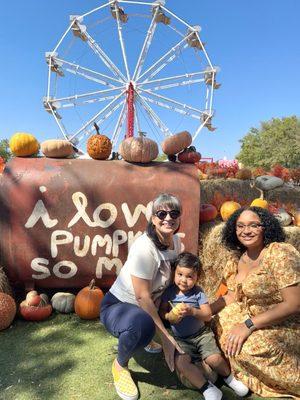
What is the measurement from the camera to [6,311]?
3.45m

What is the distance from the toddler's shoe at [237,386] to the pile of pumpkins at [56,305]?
165cm

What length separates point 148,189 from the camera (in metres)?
3.99

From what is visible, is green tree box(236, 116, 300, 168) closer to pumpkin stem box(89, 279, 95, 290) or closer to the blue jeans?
pumpkin stem box(89, 279, 95, 290)

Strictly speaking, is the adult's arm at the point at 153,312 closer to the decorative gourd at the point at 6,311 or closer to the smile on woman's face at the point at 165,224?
the smile on woman's face at the point at 165,224

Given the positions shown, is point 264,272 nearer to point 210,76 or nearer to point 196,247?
point 196,247

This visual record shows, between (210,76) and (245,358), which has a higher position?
(210,76)

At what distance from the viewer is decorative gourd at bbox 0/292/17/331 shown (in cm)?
342


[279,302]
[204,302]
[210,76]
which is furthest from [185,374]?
[210,76]

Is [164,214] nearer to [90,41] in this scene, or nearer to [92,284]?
[92,284]

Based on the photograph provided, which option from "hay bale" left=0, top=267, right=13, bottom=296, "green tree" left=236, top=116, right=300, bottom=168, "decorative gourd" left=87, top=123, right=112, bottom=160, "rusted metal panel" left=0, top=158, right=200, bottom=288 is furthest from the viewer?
"green tree" left=236, top=116, right=300, bottom=168

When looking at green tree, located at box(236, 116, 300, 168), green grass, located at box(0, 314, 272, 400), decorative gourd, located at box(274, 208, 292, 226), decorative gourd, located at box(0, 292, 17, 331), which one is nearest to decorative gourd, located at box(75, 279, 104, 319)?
green grass, located at box(0, 314, 272, 400)

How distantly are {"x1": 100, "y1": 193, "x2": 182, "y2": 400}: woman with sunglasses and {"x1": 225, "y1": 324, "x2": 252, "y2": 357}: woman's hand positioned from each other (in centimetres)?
34

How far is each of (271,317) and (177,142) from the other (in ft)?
8.31

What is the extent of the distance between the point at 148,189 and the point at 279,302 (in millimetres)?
1997
